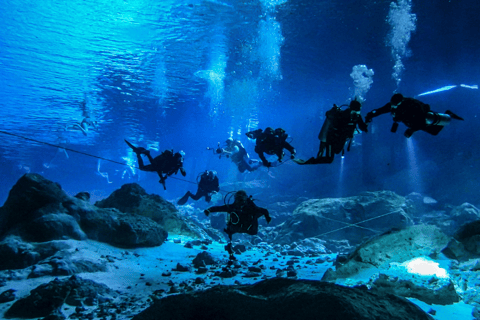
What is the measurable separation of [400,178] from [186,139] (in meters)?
29.9

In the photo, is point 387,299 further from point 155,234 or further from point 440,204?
point 440,204

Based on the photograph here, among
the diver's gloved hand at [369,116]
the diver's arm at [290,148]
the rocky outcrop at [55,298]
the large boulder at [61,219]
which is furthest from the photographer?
the large boulder at [61,219]

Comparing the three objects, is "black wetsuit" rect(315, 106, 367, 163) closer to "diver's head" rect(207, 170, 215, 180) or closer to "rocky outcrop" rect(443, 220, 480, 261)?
"rocky outcrop" rect(443, 220, 480, 261)

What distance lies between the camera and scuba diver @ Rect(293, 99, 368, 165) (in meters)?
4.11

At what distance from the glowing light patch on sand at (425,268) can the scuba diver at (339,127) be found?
3.01 m

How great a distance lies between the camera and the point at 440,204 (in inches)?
734

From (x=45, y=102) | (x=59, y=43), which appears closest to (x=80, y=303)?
(x=59, y=43)

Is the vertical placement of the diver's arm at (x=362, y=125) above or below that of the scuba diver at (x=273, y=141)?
below

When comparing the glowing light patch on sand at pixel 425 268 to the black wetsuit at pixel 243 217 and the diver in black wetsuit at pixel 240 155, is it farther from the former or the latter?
the diver in black wetsuit at pixel 240 155

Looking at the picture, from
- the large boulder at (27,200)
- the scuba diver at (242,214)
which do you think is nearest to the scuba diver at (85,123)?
the large boulder at (27,200)

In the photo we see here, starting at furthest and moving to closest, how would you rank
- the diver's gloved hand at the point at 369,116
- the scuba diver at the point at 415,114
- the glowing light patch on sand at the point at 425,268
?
the glowing light patch on sand at the point at 425,268, the diver's gloved hand at the point at 369,116, the scuba diver at the point at 415,114

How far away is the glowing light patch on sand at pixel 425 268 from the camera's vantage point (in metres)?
4.80

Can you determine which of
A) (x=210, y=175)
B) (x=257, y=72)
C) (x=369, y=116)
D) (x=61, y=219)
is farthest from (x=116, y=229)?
(x=257, y=72)

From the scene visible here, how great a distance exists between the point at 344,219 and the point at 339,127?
33.2ft
